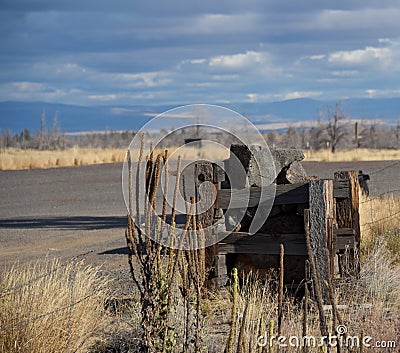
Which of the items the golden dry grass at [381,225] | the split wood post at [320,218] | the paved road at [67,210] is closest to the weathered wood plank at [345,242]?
the split wood post at [320,218]

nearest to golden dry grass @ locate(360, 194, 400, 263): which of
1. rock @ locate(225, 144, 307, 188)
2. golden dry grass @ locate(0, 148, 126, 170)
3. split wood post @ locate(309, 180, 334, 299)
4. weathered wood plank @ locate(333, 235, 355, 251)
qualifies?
weathered wood plank @ locate(333, 235, 355, 251)

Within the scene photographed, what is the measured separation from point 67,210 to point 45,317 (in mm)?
13260

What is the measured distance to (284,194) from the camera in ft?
24.0

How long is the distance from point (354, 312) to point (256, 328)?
1.20 m

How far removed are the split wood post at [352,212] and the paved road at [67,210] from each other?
4.04 metres

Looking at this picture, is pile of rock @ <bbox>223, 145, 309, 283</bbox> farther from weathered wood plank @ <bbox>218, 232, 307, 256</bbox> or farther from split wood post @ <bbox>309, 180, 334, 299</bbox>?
split wood post @ <bbox>309, 180, 334, 299</bbox>

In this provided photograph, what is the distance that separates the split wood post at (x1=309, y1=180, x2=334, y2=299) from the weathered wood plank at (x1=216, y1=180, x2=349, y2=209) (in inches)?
5.6

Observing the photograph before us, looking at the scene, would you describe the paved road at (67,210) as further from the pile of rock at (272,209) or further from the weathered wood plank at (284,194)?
the weathered wood plank at (284,194)

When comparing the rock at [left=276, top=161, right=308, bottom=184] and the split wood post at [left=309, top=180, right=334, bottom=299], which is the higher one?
the rock at [left=276, top=161, right=308, bottom=184]

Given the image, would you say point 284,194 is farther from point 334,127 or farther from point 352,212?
point 334,127

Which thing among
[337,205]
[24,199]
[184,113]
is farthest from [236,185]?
[24,199]

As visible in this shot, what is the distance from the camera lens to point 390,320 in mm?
6410

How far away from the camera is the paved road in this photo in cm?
1218

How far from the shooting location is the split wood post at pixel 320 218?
6984 millimetres
